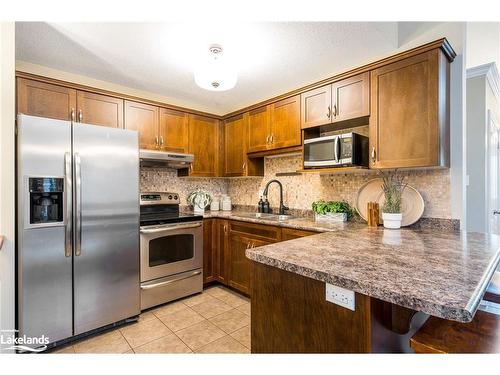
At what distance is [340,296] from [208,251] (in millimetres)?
2295

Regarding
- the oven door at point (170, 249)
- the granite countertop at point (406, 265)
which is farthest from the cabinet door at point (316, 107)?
the oven door at point (170, 249)

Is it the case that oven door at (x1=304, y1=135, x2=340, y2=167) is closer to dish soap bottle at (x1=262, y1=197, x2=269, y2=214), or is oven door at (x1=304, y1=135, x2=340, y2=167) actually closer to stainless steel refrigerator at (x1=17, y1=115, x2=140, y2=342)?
Answer: dish soap bottle at (x1=262, y1=197, x2=269, y2=214)

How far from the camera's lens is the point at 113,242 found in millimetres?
2230

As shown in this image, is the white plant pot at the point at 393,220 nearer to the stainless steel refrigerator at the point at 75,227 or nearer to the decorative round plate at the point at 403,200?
the decorative round plate at the point at 403,200

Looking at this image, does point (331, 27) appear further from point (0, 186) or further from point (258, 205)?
point (0, 186)

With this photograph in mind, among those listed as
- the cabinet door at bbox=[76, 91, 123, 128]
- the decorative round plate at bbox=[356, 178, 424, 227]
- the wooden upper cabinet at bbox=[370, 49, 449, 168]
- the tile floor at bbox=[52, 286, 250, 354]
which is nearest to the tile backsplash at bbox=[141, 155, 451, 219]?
the decorative round plate at bbox=[356, 178, 424, 227]

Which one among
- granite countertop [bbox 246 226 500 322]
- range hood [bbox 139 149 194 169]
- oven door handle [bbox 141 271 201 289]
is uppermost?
range hood [bbox 139 149 194 169]

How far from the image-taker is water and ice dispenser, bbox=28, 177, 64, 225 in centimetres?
187

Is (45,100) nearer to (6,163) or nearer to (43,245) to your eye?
(6,163)

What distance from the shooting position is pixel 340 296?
3.22 feet

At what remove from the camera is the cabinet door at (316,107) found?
2434mm

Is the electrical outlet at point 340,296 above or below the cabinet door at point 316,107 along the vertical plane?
below

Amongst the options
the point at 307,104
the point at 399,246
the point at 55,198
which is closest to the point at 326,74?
the point at 307,104

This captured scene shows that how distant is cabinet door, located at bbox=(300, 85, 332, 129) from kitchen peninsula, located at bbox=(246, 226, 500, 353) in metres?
1.37
